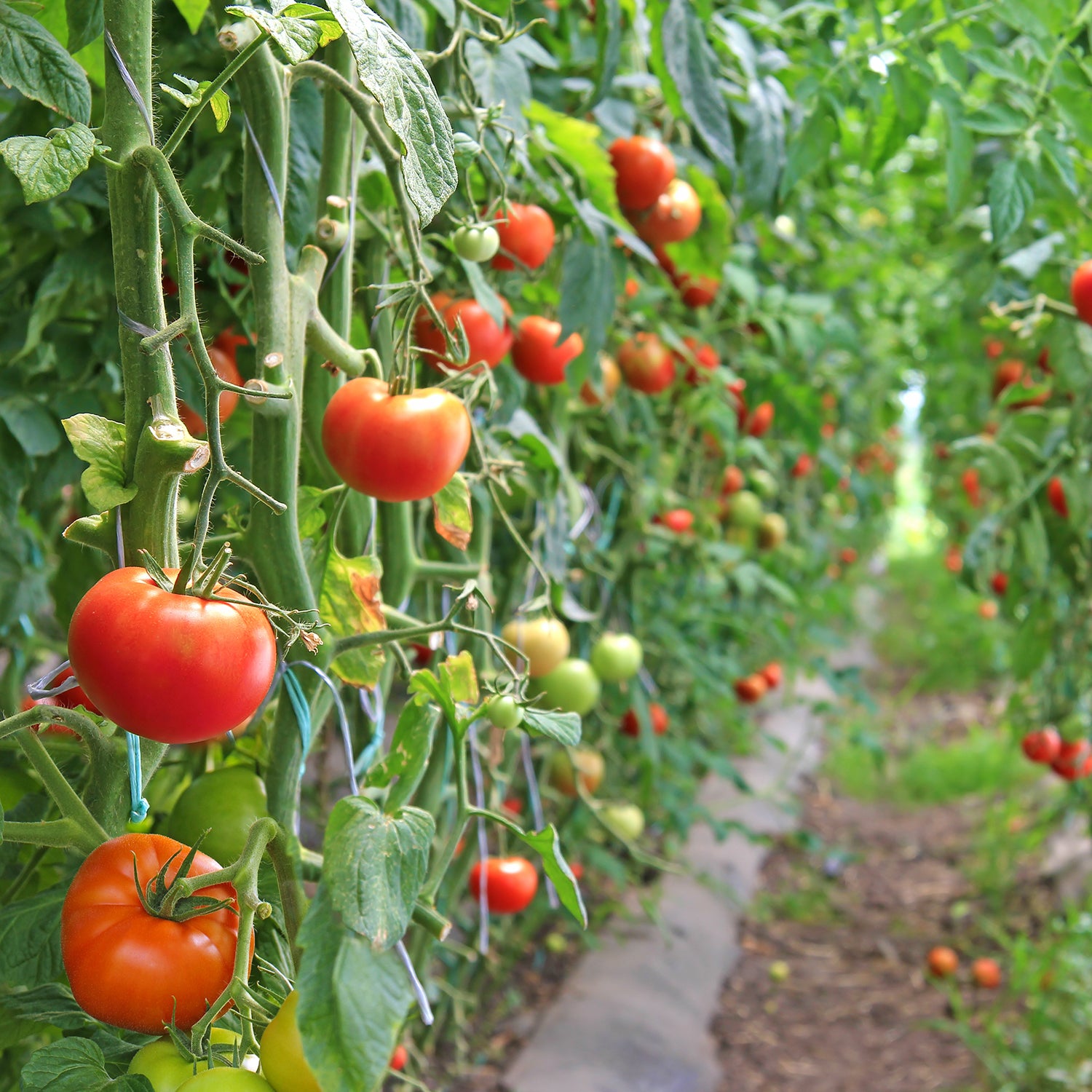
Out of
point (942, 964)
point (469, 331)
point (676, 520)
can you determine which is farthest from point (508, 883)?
point (942, 964)

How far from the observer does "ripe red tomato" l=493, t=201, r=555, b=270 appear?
0.95m

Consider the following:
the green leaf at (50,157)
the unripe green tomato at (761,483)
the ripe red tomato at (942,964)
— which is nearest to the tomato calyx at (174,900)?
the green leaf at (50,157)

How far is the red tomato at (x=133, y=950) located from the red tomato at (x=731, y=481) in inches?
75.0

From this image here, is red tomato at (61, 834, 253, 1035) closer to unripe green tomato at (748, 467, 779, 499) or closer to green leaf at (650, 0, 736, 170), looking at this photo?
green leaf at (650, 0, 736, 170)

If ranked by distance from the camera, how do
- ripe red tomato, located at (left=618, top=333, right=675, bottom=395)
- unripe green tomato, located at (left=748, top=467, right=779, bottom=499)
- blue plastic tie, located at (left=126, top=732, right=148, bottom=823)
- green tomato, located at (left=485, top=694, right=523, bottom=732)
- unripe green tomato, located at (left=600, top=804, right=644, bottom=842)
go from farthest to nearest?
unripe green tomato, located at (left=748, top=467, right=779, bottom=499) → unripe green tomato, located at (left=600, top=804, right=644, bottom=842) → ripe red tomato, located at (left=618, top=333, right=675, bottom=395) → green tomato, located at (left=485, top=694, right=523, bottom=732) → blue plastic tie, located at (left=126, top=732, right=148, bottom=823)

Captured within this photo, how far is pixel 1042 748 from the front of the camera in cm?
199

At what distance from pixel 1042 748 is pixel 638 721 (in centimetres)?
78

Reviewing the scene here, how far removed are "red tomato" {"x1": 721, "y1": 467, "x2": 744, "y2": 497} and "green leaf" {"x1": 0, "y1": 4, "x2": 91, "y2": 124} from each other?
6.21 feet

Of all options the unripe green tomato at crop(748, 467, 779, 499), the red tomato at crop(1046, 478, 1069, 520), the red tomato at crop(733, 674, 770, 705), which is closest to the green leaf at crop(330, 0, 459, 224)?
the red tomato at crop(1046, 478, 1069, 520)

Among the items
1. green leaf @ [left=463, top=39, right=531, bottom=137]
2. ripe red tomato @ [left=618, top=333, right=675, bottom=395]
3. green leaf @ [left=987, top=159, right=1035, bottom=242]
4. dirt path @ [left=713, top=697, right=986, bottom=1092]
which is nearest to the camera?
green leaf @ [left=463, top=39, right=531, bottom=137]

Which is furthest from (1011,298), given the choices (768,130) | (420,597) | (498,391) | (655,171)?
(420,597)

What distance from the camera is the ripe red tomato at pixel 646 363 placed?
1508 millimetres

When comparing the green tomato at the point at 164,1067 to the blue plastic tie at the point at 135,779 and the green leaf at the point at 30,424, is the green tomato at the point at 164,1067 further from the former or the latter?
the green leaf at the point at 30,424

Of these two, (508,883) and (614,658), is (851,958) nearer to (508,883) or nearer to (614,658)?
(614,658)
